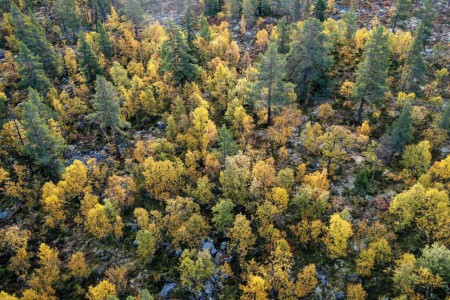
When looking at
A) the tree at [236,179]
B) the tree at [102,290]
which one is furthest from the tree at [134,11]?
the tree at [102,290]

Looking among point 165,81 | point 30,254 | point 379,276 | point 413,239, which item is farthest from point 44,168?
point 413,239

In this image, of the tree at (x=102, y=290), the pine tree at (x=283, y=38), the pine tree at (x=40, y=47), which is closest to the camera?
the tree at (x=102, y=290)

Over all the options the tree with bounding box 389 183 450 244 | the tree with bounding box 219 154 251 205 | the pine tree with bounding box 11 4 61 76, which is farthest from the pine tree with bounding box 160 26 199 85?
the tree with bounding box 389 183 450 244

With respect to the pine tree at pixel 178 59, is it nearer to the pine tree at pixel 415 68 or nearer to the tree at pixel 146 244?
the tree at pixel 146 244

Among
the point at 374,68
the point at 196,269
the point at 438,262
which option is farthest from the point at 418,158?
the point at 196,269

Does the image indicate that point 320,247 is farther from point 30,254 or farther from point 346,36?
point 346,36

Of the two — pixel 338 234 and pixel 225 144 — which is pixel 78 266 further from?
pixel 338 234

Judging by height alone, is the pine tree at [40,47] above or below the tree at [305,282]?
above

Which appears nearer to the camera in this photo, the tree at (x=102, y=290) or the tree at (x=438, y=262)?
the tree at (x=438, y=262)
